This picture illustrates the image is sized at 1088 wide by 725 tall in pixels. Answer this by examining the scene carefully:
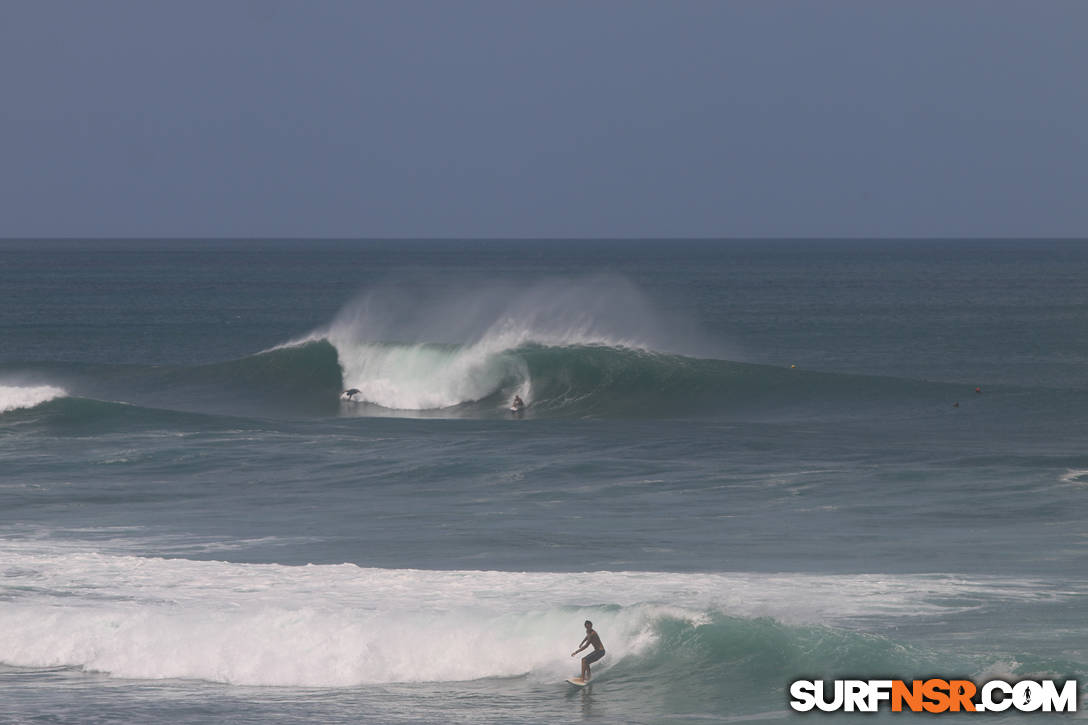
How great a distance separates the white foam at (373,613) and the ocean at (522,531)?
43 mm

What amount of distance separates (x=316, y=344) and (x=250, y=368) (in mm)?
2283

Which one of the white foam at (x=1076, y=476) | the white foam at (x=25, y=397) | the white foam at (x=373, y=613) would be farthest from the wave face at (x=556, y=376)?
the white foam at (x=373, y=613)

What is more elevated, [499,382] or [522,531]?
[499,382]

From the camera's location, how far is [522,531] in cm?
1994

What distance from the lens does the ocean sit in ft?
45.2

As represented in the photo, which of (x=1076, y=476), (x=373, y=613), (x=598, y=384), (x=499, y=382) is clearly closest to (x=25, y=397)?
(x=499, y=382)

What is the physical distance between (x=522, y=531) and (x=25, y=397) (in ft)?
67.8

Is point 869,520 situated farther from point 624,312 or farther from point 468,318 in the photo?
point 468,318

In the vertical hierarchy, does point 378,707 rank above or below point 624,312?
below

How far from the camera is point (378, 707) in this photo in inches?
516

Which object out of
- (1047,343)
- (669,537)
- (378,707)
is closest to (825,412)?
(669,537)

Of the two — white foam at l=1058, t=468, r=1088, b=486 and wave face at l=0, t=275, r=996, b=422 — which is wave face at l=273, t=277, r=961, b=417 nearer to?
wave face at l=0, t=275, r=996, b=422

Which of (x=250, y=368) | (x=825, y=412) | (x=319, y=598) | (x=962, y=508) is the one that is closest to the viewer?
(x=319, y=598)

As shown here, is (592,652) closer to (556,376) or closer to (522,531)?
(522,531)
